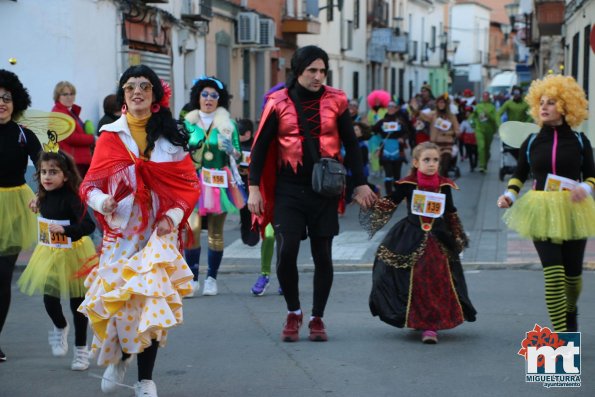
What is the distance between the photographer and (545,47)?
35.5 metres

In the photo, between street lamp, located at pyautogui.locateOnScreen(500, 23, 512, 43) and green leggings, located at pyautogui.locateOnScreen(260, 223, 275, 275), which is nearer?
green leggings, located at pyautogui.locateOnScreen(260, 223, 275, 275)

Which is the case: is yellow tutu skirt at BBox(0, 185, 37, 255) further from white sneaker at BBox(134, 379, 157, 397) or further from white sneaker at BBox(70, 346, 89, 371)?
white sneaker at BBox(134, 379, 157, 397)

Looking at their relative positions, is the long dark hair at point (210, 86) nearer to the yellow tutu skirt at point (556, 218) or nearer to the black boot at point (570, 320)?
the yellow tutu skirt at point (556, 218)

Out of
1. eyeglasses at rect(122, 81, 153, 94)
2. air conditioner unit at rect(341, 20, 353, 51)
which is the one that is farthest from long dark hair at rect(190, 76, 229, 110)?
air conditioner unit at rect(341, 20, 353, 51)

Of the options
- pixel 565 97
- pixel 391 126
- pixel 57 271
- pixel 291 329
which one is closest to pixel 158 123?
pixel 57 271

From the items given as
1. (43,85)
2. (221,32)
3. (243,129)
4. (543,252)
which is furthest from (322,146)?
(221,32)

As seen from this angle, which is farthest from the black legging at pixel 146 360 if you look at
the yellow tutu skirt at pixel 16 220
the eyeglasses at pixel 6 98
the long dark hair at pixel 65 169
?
the eyeglasses at pixel 6 98

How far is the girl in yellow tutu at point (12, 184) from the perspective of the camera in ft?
22.9

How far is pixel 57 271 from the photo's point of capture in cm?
682

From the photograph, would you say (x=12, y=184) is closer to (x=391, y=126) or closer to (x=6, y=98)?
(x=6, y=98)

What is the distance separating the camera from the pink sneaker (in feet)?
24.2

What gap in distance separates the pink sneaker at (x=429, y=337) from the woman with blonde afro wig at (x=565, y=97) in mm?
1562

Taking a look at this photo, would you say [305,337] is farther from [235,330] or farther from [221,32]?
[221,32]

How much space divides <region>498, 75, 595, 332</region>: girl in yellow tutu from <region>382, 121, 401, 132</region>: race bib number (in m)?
11.4
